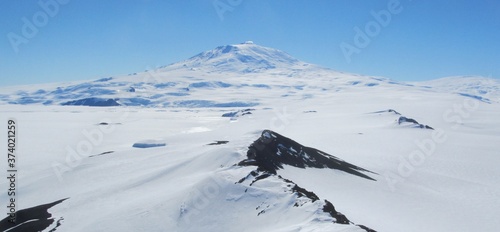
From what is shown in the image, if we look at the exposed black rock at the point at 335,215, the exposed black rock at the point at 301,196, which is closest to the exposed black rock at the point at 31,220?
the exposed black rock at the point at 301,196

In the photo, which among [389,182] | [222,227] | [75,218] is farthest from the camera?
[389,182]

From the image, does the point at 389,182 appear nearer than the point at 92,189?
No

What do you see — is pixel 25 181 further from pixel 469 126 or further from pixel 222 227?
pixel 469 126

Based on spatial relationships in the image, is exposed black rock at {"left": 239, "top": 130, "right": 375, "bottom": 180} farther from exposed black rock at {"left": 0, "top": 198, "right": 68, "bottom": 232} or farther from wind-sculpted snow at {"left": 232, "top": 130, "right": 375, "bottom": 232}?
exposed black rock at {"left": 0, "top": 198, "right": 68, "bottom": 232}

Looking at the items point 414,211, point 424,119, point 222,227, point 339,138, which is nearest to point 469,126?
point 424,119

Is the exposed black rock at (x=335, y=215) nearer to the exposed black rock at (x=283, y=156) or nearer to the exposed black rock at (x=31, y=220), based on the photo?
the exposed black rock at (x=283, y=156)
